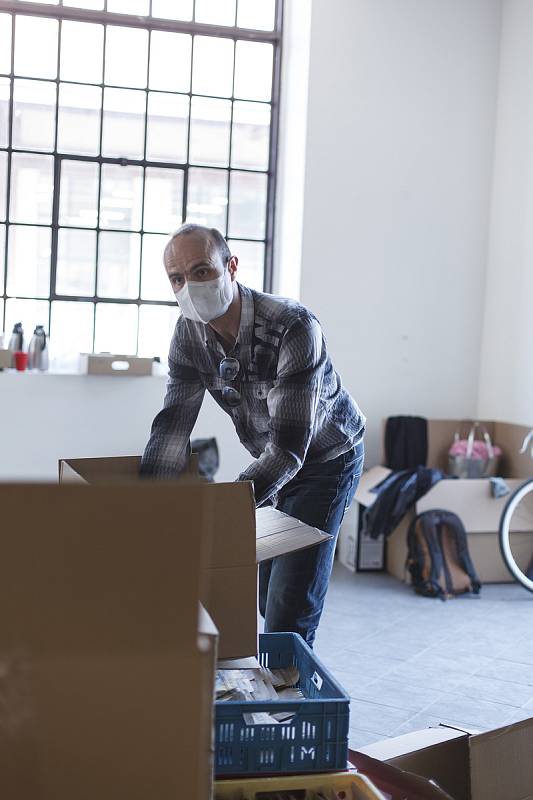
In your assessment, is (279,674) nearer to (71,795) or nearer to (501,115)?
(71,795)

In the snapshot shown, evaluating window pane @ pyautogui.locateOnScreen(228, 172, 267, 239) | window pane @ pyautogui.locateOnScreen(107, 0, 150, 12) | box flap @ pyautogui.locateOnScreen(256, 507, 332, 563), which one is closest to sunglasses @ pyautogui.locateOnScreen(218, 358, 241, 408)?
box flap @ pyautogui.locateOnScreen(256, 507, 332, 563)

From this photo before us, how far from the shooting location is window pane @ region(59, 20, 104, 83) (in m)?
4.99

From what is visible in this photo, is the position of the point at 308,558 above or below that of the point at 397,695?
above

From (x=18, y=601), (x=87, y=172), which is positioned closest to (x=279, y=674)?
(x=18, y=601)

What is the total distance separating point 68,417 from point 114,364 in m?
0.38

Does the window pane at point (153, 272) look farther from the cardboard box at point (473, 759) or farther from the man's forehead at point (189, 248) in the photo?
the cardboard box at point (473, 759)

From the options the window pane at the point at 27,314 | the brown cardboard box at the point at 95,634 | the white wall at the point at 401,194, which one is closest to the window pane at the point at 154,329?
the window pane at the point at 27,314

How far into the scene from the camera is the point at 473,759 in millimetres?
1659

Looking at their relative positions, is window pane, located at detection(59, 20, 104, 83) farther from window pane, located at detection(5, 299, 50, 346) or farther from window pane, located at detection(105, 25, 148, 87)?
window pane, located at detection(5, 299, 50, 346)

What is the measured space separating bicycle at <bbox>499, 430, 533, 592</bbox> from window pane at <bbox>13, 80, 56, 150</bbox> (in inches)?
123

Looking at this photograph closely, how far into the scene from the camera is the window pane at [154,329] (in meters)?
5.21

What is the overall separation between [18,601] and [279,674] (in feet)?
2.94

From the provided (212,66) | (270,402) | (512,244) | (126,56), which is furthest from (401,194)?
(270,402)

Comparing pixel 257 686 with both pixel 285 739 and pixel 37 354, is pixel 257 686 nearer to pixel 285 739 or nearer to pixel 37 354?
pixel 285 739
